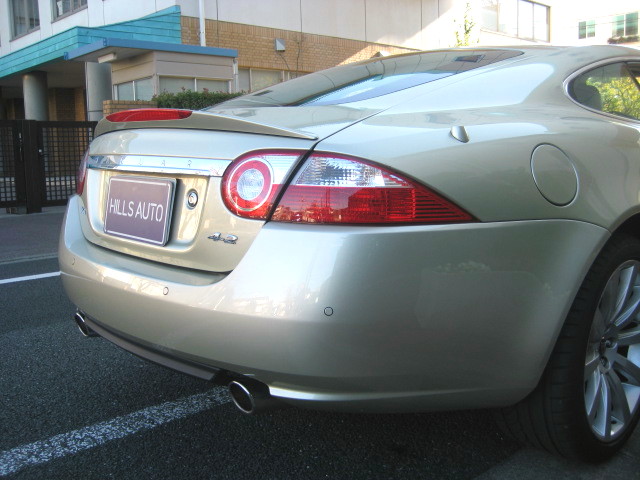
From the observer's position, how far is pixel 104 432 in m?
2.51

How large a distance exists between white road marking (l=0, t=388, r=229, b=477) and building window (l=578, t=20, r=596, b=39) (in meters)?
48.4

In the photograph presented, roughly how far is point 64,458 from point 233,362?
926 mm

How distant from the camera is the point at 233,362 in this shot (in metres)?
1.84

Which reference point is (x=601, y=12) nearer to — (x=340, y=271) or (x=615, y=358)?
(x=615, y=358)

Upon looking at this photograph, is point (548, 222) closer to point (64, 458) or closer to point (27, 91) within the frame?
point (64, 458)

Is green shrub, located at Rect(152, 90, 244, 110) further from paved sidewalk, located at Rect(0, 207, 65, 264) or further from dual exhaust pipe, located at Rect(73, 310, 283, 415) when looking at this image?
dual exhaust pipe, located at Rect(73, 310, 283, 415)

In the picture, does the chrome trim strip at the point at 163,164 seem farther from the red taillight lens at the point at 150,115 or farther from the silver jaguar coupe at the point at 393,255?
the red taillight lens at the point at 150,115

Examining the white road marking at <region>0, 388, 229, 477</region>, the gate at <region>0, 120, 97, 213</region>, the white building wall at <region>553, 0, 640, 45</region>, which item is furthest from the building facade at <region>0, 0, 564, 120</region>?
the white building wall at <region>553, 0, 640, 45</region>

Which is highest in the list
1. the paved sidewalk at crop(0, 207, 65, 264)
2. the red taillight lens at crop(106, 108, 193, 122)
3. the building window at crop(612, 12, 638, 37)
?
the building window at crop(612, 12, 638, 37)

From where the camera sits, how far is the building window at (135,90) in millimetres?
13531

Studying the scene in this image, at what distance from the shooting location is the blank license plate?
2.12 m

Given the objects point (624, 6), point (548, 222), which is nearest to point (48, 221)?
point (548, 222)

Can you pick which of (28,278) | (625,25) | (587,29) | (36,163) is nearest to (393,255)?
(28,278)

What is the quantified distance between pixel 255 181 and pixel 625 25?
4905cm
